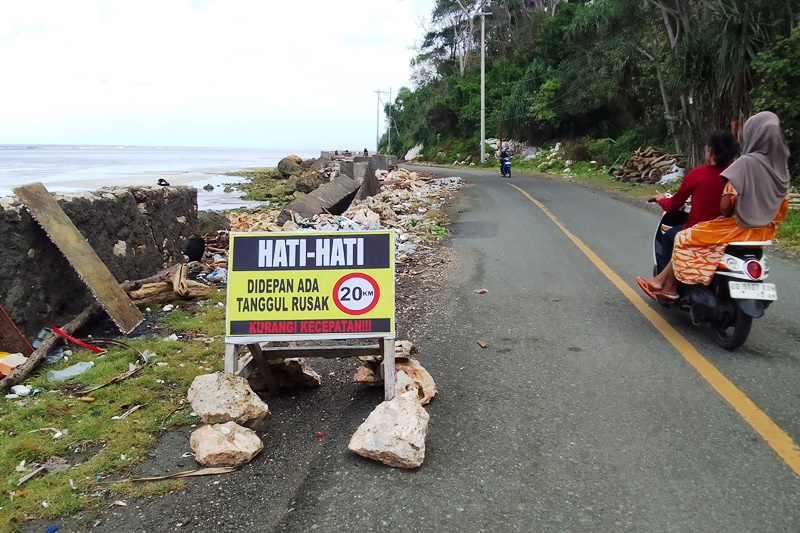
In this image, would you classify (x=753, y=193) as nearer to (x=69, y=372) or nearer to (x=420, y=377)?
(x=420, y=377)

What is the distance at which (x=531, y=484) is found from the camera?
3.17 meters

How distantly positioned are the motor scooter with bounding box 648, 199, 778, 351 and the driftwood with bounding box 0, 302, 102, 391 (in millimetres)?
5431

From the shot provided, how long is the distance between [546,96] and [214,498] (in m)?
39.9

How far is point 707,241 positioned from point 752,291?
538 millimetres

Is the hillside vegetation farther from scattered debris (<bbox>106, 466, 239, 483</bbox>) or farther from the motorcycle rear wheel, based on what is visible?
scattered debris (<bbox>106, 466, 239, 483</bbox>)

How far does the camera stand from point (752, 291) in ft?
15.9

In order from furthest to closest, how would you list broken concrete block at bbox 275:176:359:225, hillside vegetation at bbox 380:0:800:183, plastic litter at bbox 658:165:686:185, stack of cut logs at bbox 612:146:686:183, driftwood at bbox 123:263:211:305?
stack of cut logs at bbox 612:146:686:183
plastic litter at bbox 658:165:686:185
hillside vegetation at bbox 380:0:800:183
broken concrete block at bbox 275:176:359:225
driftwood at bbox 123:263:211:305

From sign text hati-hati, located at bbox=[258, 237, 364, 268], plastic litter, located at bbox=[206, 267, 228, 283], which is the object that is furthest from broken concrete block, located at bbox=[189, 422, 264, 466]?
plastic litter, located at bbox=[206, 267, 228, 283]

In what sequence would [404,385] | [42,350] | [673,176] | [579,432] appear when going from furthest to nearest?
[673,176] → [42,350] → [404,385] → [579,432]

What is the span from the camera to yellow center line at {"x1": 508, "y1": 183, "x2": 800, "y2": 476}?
11.3ft

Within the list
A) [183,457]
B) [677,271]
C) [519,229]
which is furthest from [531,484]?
[519,229]

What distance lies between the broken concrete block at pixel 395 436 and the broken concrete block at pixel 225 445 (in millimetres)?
559

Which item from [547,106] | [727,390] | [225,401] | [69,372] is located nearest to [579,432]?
[727,390]

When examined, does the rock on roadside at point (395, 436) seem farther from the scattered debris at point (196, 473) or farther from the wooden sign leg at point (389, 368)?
the scattered debris at point (196, 473)
